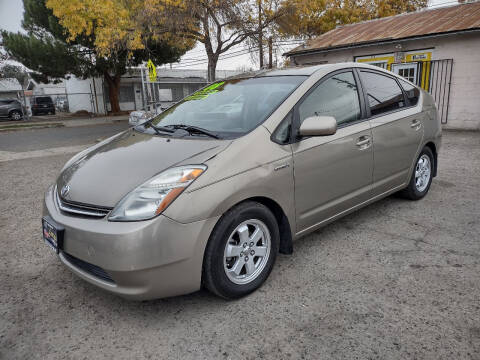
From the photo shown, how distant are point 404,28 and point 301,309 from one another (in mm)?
13133

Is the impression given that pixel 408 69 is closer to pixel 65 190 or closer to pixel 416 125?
pixel 416 125

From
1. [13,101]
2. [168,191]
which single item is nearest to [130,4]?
[13,101]

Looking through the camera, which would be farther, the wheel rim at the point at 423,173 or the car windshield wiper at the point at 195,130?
the wheel rim at the point at 423,173

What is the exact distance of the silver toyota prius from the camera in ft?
7.14

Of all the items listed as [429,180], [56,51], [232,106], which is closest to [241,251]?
[232,106]

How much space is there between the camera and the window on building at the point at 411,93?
13.6 feet

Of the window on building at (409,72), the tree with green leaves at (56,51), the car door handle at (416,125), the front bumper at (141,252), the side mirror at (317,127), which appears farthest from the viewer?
the tree with green leaves at (56,51)

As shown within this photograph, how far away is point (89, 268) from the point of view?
2346 millimetres

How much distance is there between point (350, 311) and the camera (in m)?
2.39

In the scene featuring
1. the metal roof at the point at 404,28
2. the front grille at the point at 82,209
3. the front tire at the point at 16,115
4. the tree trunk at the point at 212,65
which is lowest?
the front grille at the point at 82,209

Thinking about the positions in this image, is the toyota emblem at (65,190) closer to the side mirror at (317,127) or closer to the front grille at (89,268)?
the front grille at (89,268)

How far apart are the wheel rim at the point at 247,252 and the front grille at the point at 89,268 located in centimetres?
73

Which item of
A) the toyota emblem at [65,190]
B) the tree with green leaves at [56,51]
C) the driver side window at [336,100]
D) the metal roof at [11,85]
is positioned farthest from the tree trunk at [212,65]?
the metal roof at [11,85]

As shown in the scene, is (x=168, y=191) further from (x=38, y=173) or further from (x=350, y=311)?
(x=38, y=173)
